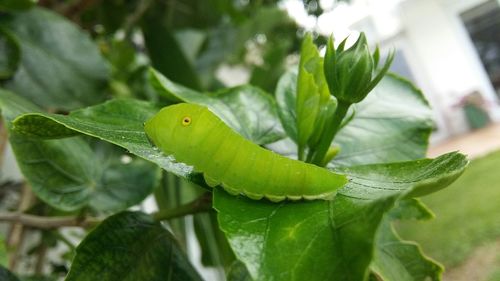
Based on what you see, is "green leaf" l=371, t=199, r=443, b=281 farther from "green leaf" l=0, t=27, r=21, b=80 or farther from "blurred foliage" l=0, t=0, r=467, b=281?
"green leaf" l=0, t=27, r=21, b=80

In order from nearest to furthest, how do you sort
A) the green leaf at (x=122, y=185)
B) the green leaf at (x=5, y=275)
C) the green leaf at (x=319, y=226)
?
1. the green leaf at (x=319, y=226)
2. the green leaf at (x=5, y=275)
3. the green leaf at (x=122, y=185)

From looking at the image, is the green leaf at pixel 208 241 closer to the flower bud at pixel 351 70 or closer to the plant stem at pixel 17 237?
the plant stem at pixel 17 237

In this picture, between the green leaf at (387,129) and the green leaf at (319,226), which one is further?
the green leaf at (387,129)

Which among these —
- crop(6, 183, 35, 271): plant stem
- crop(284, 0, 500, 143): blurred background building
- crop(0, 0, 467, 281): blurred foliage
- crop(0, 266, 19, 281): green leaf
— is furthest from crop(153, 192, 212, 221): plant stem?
crop(284, 0, 500, 143): blurred background building

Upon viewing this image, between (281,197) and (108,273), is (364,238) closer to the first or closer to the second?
(281,197)

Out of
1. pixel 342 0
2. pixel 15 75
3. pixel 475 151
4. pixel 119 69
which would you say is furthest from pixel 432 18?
pixel 15 75

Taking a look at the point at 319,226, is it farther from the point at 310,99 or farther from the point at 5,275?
the point at 5,275

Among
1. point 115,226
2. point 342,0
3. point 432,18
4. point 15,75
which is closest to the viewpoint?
point 115,226

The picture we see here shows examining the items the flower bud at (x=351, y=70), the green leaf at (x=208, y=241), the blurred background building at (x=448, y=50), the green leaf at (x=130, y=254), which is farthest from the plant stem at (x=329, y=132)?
the blurred background building at (x=448, y=50)

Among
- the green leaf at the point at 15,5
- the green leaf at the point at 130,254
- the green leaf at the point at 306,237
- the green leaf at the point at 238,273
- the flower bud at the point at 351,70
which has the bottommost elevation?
the green leaf at the point at 130,254
